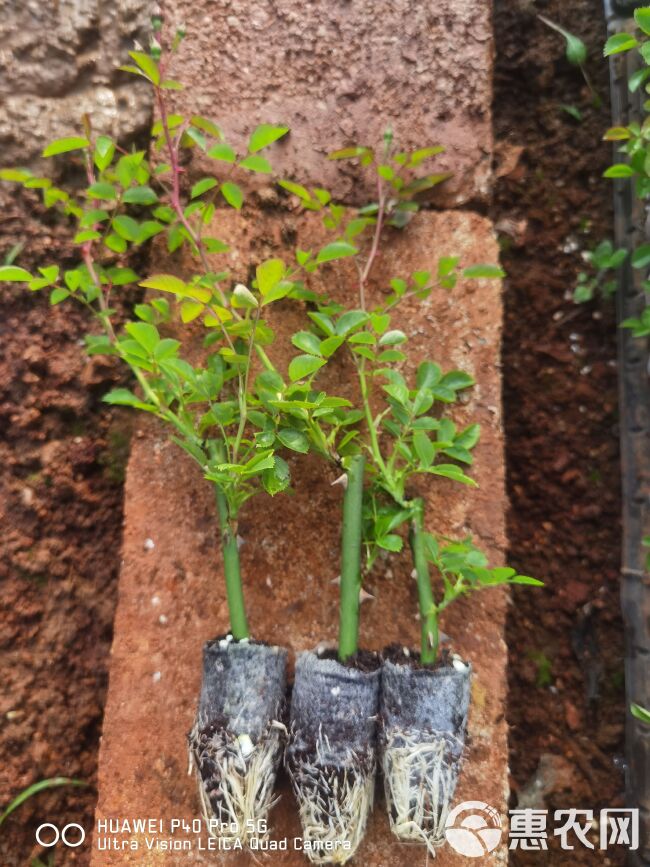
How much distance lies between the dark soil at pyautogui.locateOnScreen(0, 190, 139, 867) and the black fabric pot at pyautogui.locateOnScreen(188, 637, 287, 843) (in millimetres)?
341

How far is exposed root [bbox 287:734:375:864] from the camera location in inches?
37.5

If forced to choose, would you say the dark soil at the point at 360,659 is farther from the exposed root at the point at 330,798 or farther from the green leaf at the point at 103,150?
the green leaf at the point at 103,150

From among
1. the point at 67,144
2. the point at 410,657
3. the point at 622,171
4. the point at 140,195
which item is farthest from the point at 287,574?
the point at 622,171

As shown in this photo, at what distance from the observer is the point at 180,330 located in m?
1.23

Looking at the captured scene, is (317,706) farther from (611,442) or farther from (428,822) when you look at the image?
(611,442)

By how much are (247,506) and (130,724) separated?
440 mm

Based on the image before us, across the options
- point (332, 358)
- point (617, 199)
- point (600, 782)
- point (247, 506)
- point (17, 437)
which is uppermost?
point (617, 199)

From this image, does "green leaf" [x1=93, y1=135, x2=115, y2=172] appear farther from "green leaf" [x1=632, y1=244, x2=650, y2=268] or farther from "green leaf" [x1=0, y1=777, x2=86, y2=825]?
"green leaf" [x1=0, y1=777, x2=86, y2=825]

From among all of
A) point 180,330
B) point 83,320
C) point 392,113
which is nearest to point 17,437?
point 83,320

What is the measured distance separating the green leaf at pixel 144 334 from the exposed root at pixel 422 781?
2.28ft

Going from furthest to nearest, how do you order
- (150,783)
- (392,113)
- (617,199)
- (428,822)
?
(617,199)
(392,113)
(150,783)
(428,822)

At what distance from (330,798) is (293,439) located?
54 centimetres

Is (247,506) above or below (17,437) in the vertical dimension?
below

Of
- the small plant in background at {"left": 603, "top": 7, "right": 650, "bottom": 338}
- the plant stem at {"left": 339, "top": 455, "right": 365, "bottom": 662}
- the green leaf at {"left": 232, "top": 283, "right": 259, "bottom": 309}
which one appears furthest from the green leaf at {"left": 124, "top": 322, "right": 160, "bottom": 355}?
the small plant in background at {"left": 603, "top": 7, "right": 650, "bottom": 338}
